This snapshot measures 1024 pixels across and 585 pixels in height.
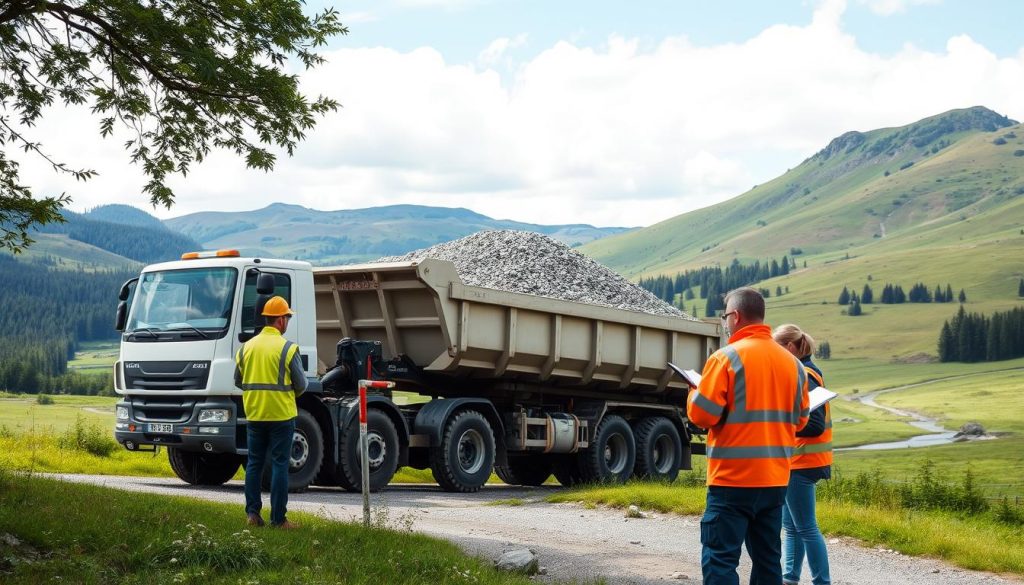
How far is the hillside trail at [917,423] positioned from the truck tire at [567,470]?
94904 millimetres

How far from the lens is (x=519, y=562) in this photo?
29.5ft

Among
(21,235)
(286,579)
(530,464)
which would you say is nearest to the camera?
(286,579)

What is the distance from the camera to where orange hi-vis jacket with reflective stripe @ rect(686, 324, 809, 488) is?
20.1 feet

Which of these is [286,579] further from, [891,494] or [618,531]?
[891,494]

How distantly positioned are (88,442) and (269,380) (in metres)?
11.6

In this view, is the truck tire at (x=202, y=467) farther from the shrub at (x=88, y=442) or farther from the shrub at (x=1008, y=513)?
the shrub at (x=1008, y=513)

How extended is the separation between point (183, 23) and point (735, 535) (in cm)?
816

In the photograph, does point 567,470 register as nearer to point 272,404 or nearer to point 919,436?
point 272,404

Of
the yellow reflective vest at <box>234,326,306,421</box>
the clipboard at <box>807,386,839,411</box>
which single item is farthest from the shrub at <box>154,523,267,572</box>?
the clipboard at <box>807,386,839,411</box>

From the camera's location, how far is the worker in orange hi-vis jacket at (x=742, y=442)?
20.0 ft

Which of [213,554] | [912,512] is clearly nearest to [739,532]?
[213,554]

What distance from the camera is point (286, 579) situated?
743 cm

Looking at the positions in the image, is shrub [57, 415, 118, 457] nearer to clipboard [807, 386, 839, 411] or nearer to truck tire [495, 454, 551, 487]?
truck tire [495, 454, 551, 487]

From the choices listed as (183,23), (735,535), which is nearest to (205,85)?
(183,23)
